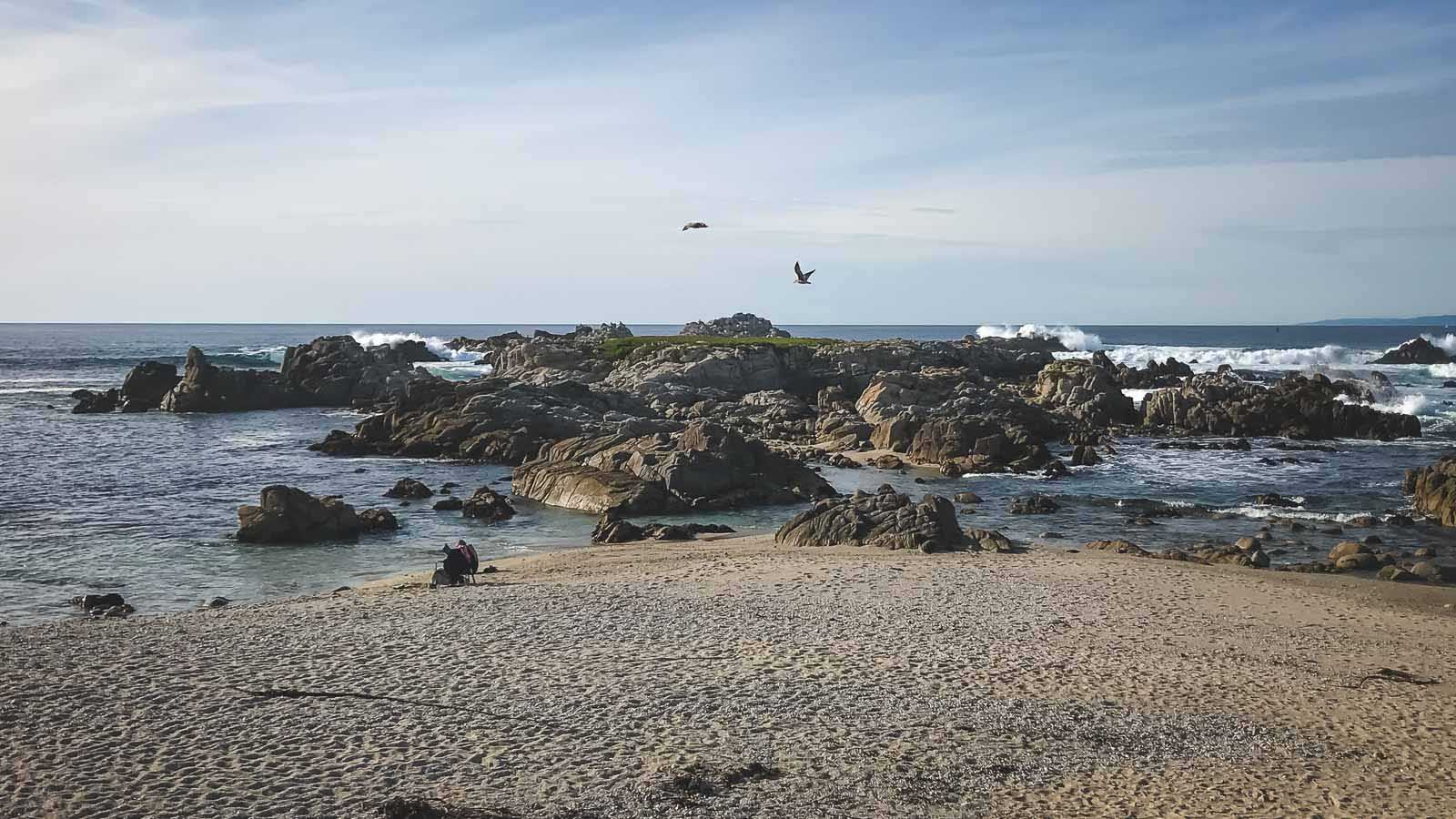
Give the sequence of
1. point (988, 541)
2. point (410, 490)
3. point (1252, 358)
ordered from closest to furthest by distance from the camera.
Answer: point (988, 541)
point (410, 490)
point (1252, 358)

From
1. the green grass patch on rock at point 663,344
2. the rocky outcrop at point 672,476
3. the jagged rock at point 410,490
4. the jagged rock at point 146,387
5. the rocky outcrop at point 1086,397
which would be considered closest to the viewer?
the rocky outcrop at point 672,476

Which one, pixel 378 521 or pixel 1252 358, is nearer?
pixel 378 521

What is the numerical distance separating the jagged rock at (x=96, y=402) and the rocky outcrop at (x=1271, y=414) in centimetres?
7736

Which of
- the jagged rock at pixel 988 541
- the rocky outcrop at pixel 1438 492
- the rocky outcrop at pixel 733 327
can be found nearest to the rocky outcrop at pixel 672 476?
the jagged rock at pixel 988 541

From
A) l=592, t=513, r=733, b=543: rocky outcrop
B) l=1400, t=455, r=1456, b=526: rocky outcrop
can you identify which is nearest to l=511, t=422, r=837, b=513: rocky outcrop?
l=592, t=513, r=733, b=543: rocky outcrop

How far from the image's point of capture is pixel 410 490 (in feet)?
144

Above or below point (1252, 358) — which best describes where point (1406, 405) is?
below

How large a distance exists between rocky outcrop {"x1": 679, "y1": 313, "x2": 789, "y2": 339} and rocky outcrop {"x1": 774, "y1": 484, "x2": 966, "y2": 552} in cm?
9539

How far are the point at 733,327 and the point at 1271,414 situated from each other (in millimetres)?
75101

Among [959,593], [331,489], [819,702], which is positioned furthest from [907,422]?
[819,702]

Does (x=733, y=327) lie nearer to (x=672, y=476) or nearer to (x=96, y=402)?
(x=96, y=402)

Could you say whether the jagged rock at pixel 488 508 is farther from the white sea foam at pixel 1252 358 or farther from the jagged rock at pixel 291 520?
the white sea foam at pixel 1252 358

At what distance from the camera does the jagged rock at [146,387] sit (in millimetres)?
83750

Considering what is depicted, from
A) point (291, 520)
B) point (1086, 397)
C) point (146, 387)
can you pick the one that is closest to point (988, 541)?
point (291, 520)
